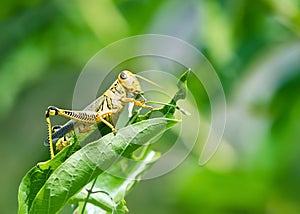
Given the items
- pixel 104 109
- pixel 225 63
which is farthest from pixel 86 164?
pixel 225 63

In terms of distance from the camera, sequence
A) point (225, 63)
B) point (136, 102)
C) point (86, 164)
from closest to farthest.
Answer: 1. point (86, 164)
2. point (136, 102)
3. point (225, 63)

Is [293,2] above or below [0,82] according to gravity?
above

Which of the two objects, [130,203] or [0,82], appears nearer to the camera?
[0,82]

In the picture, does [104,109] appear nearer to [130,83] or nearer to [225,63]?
[130,83]

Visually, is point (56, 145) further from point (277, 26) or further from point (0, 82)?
point (277, 26)

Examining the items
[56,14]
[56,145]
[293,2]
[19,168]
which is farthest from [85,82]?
[19,168]

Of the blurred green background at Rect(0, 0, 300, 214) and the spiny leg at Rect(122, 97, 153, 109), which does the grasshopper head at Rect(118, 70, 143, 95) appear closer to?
the spiny leg at Rect(122, 97, 153, 109)
